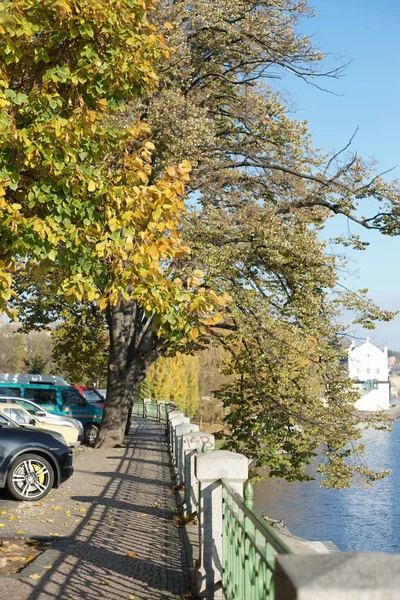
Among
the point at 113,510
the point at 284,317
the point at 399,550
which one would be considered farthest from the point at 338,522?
the point at 113,510

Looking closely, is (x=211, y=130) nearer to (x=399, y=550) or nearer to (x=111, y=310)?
(x=111, y=310)

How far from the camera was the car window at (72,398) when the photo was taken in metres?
33.3

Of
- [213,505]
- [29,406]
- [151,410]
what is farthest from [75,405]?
[213,505]

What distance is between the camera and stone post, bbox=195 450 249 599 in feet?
23.3

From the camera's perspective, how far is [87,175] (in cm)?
923

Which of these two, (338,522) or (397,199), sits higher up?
(397,199)

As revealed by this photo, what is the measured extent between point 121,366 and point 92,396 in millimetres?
11351

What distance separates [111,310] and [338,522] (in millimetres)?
14957

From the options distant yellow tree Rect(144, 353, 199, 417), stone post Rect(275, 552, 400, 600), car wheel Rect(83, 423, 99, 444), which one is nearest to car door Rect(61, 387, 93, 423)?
car wheel Rect(83, 423, 99, 444)

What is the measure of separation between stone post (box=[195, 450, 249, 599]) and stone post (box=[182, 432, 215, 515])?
3.41 meters

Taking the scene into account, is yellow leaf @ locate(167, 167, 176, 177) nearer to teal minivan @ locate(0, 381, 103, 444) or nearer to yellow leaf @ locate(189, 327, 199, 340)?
yellow leaf @ locate(189, 327, 199, 340)

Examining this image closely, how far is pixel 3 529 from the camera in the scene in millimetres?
11188

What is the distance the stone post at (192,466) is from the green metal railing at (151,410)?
116 ft

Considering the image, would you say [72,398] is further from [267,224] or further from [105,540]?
[105,540]
